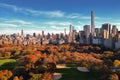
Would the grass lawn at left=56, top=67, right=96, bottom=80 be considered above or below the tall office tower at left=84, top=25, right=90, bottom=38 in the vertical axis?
below

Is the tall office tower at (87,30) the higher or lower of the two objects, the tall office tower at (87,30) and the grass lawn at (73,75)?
the higher

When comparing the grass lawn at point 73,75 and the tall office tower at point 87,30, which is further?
the tall office tower at point 87,30

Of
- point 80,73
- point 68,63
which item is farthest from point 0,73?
point 68,63

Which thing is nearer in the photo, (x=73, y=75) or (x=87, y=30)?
(x=73, y=75)

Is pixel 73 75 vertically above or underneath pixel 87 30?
underneath

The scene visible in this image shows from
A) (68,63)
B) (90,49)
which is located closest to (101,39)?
(90,49)

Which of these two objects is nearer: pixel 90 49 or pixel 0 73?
pixel 0 73

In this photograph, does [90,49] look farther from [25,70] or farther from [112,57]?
[25,70]

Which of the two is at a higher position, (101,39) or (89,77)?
(101,39)

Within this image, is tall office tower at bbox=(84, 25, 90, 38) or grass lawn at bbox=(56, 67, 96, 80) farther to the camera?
tall office tower at bbox=(84, 25, 90, 38)

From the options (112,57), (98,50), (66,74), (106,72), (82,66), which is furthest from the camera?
(98,50)

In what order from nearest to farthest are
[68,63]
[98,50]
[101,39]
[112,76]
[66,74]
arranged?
1. [112,76]
2. [66,74]
3. [68,63]
4. [98,50]
5. [101,39]
